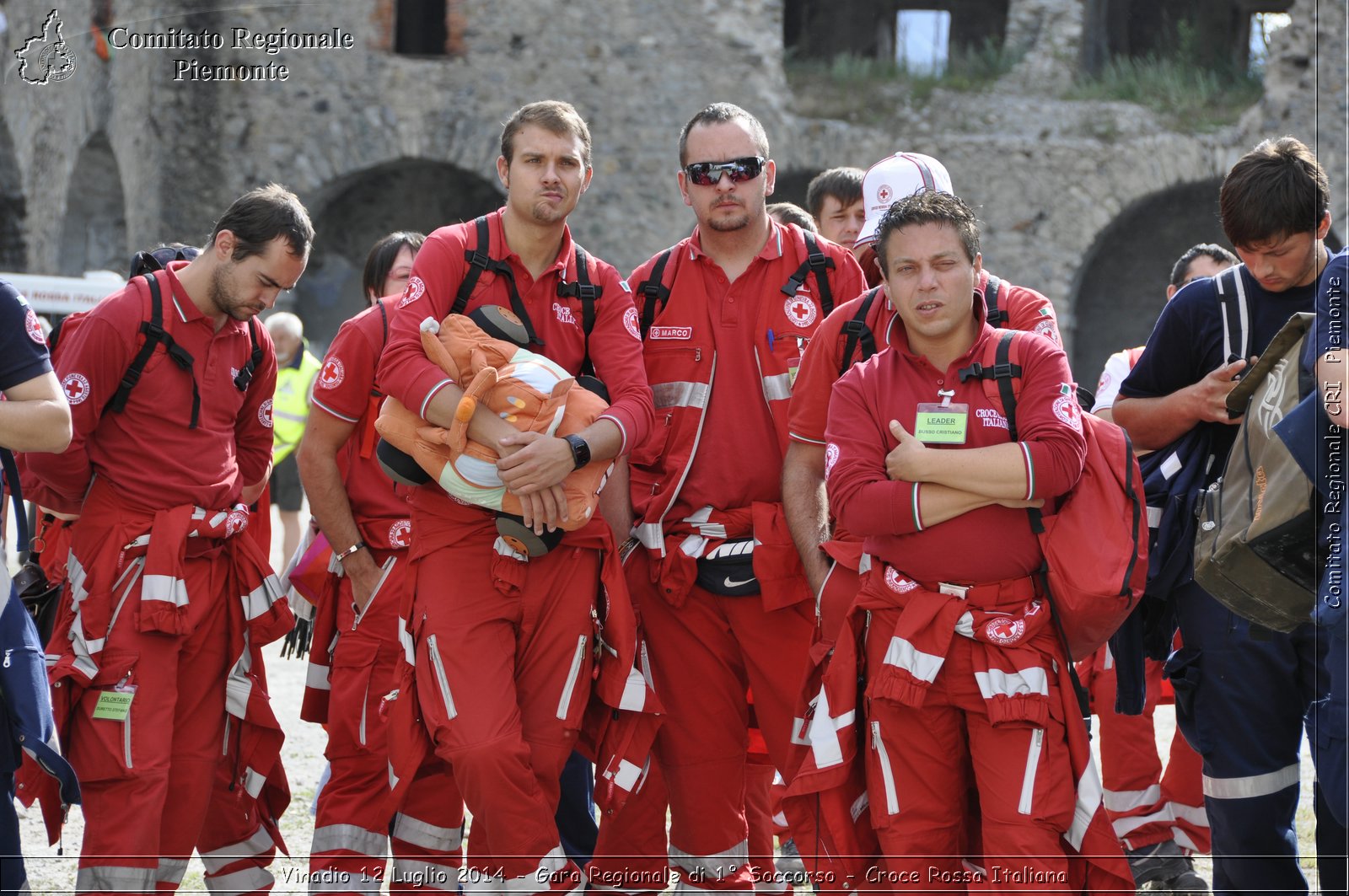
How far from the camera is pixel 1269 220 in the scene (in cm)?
388

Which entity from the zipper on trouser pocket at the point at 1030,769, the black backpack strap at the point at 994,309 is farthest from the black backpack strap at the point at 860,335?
the zipper on trouser pocket at the point at 1030,769

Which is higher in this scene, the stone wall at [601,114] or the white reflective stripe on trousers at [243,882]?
the stone wall at [601,114]

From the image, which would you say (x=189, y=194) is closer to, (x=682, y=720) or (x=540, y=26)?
(x=540, y=26)

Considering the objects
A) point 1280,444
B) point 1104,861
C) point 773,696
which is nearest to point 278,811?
point 773,696

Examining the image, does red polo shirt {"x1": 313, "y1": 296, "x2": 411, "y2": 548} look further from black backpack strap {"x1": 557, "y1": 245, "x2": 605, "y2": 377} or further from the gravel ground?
the gravel ground

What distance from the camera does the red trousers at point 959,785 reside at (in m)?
3.42

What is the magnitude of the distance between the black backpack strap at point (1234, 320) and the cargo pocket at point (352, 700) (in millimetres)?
Answer: 2826

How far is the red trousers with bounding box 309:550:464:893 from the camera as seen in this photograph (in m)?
4.39

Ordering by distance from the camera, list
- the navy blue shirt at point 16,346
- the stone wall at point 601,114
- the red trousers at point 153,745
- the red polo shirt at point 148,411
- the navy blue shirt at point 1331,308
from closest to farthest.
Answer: the navy blue shirt at point 1331,308, the navy blue shirt at point 16,346, the red trousers at point 153,745, the red polo shirt at point 148,411, the stone wall at point 601,114

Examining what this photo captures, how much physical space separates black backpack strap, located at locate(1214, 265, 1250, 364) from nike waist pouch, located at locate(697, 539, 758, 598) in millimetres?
1540

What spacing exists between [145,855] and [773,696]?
1957 mm

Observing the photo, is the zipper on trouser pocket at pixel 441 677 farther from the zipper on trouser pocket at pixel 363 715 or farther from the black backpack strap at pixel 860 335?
the black backpack strap at pixel 860 335

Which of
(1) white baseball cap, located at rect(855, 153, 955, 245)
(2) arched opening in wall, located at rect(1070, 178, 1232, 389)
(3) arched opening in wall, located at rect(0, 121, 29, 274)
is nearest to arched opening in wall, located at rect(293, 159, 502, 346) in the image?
(3) arched opening in wall, located at rect(0, 121, 29, 274)

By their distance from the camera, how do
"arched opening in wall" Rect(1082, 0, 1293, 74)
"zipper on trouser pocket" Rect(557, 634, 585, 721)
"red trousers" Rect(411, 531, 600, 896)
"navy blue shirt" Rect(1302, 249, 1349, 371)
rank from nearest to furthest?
"navy blue shirt" Rect(1302, 249, 1349, 371)
"red trousers" Rect(411, 531, 600, 896)
"zipper on trouser pocket" Rect(557, 634, 585, 721)
"arched opening in wall" Rect(1082, 0, 1293, 74)
